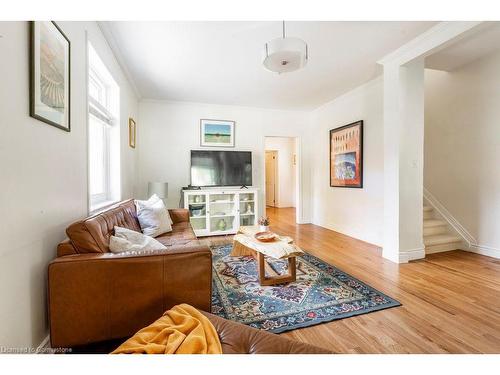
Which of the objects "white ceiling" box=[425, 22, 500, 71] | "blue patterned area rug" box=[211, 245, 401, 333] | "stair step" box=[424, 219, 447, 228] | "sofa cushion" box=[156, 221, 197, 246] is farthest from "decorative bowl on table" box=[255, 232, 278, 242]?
"white ceiling" box=[425, 22, 500, 71]

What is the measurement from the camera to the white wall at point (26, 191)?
41.6 inches

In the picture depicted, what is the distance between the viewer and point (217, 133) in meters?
4.58

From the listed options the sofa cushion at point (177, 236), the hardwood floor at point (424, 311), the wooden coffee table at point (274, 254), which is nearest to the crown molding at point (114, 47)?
the sofa cushion at point (177, 236)

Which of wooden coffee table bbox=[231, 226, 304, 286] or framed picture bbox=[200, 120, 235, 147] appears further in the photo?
framed picture bbox=[200, 120, 235, 147]

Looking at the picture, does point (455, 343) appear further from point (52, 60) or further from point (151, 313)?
point (52, 60)

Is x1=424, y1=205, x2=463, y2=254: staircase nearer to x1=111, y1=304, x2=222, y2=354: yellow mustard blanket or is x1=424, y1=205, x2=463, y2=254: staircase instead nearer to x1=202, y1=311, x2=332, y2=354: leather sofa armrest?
x1=202, y1=311, x2=332, y2=354: leather sofa armrest

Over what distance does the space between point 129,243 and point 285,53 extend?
1.90 m

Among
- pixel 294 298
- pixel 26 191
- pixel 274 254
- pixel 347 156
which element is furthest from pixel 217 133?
pixel 26 191

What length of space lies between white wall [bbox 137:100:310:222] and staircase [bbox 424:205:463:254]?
2767 millimetres

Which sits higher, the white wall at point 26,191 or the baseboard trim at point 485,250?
the white wall at point 26,191

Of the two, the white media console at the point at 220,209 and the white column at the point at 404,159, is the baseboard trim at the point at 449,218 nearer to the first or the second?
the white column at the point at 404,159

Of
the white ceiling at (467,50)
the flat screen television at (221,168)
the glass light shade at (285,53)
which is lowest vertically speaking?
the flat screen television at (221,168)

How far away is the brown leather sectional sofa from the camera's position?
1.23m

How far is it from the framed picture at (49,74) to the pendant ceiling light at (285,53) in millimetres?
1485
